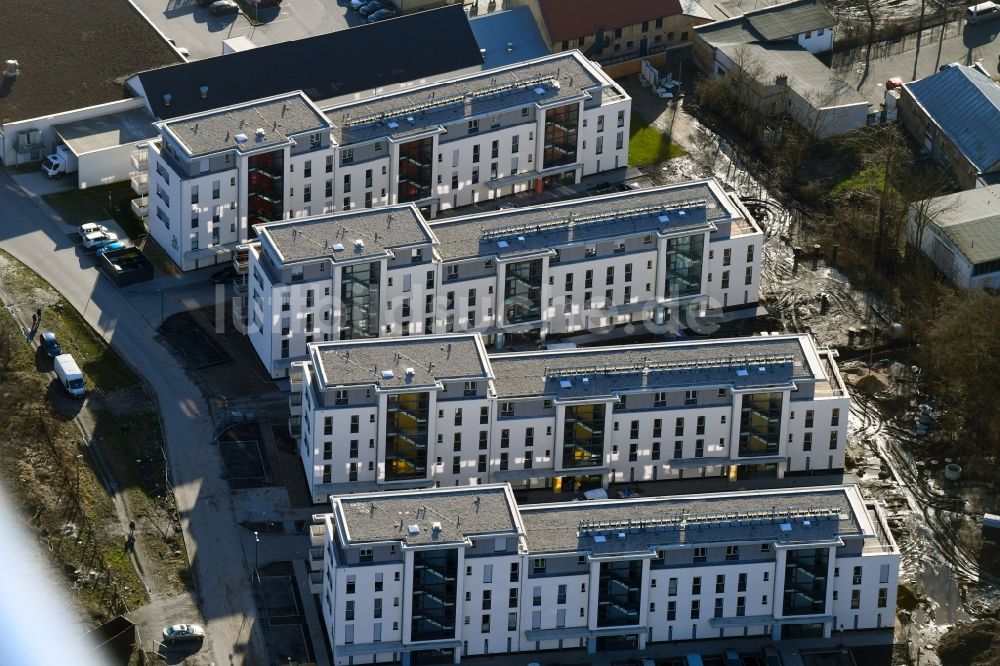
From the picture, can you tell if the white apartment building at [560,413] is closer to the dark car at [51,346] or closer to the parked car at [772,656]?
the parked car at [772,656]

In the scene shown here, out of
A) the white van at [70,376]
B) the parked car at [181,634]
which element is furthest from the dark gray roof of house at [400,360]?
the parked car at [181,634]

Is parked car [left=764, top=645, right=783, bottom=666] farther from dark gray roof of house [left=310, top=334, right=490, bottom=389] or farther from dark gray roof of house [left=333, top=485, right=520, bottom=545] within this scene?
dark gray roof of house [left=310, top=334, right=490, bottom=389]

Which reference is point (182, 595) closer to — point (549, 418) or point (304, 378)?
point (304, 378)

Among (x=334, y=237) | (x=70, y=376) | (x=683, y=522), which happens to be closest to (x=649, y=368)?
(x=683, y=522)

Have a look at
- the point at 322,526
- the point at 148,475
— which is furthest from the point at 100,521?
the point at 322,526

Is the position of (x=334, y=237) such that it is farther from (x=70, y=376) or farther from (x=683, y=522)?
(x=683, y=522)

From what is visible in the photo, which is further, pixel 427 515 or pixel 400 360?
pixel 400 360
